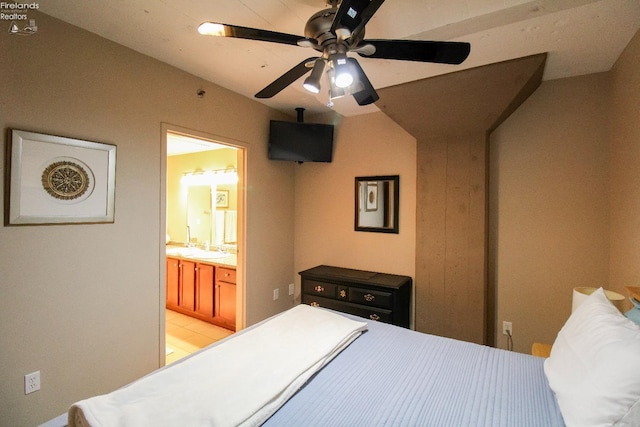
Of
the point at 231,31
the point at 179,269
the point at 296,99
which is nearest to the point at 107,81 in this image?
the point at 231,31

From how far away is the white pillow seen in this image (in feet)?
2.70

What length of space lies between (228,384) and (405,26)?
200 centimetres

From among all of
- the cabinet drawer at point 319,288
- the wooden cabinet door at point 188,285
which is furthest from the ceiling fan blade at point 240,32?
the wooden cabinet door at point 188,285

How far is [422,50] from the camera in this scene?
130 cm

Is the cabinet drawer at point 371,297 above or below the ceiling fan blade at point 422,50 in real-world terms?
below

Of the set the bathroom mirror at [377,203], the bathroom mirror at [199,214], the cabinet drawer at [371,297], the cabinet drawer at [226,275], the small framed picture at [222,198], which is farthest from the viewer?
the bathroom mirror at [199,214]

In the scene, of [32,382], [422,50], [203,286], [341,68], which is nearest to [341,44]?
[341,68]

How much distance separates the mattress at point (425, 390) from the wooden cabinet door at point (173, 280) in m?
3.04

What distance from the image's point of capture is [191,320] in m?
3.65

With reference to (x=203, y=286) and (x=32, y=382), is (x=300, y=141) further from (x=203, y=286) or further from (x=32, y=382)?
(x=32, y=382)

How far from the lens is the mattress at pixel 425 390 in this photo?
1013 millimetres

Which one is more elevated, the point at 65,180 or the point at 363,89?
the point at 363,89

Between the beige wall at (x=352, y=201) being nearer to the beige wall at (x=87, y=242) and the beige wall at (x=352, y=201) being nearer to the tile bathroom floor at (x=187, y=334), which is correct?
the tile bathroom floor at (x=187, y=334)

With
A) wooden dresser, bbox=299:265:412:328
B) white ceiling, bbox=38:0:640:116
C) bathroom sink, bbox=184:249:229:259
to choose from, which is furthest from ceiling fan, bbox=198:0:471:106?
bathroom sink, bbox=184:249:229:259
